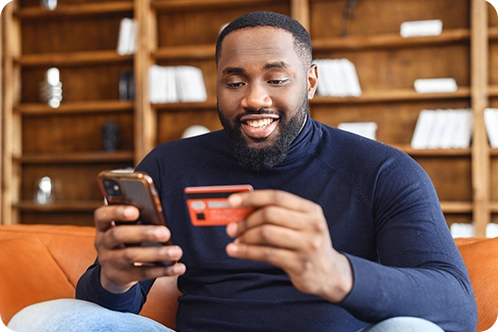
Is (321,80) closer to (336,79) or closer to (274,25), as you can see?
(336,79)

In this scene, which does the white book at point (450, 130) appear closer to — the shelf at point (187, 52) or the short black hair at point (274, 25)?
the shelf at point (187, 52)

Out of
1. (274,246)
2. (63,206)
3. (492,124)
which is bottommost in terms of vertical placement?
(63,206)

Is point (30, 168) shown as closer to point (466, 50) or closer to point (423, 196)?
point (466, 50)

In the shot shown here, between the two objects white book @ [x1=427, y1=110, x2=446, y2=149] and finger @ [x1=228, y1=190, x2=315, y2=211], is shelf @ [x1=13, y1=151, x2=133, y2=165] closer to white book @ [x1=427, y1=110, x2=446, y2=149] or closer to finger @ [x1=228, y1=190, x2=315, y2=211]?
white book @ [x1=427, y1=110, x2=446, y2=149]

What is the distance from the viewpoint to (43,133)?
3.99 m

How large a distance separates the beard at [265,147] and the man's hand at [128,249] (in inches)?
18.1

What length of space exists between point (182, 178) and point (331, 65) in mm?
2079

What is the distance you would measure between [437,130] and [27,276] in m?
2.49

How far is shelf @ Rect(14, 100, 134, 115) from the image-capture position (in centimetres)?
363

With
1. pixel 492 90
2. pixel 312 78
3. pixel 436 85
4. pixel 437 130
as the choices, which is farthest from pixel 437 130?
pixel 312 78

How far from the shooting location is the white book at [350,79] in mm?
3238

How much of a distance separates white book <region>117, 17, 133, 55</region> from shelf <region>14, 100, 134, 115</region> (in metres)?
0.35

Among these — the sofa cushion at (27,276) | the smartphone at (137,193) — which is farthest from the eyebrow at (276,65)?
the sofa cushion at (27,276)

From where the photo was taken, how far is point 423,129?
3.21 m
